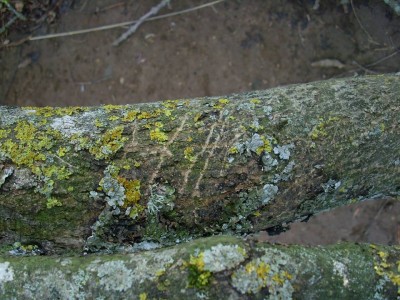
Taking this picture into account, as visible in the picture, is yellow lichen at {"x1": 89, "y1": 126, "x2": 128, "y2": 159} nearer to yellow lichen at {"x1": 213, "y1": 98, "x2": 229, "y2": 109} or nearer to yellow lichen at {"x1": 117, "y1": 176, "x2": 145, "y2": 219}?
yellow lichen at {"x1": 117, "y1": 176, "x2": 145, "y2": 219}

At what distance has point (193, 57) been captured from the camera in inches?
129

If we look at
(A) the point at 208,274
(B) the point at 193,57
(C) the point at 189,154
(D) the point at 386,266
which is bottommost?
(B) the point at 193,57

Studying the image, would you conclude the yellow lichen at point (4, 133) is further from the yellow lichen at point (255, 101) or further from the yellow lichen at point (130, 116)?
the yellow lichen at point (255, 101)

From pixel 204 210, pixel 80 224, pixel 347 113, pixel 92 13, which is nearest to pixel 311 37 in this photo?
pixel 92 13

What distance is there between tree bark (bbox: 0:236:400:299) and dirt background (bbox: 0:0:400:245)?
5.73 ft

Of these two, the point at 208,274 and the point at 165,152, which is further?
the point at 165,152

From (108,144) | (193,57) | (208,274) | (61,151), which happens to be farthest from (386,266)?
(193,57)

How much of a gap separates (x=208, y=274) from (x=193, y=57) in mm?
2194

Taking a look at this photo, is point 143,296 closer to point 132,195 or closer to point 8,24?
point 132,195

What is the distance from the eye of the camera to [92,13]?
10.8 ft

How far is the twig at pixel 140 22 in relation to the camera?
128 inches

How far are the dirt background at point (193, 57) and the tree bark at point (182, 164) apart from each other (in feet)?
5.02

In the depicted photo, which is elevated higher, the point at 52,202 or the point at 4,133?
the point at 4,133

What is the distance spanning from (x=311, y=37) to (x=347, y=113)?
5.31 ft
